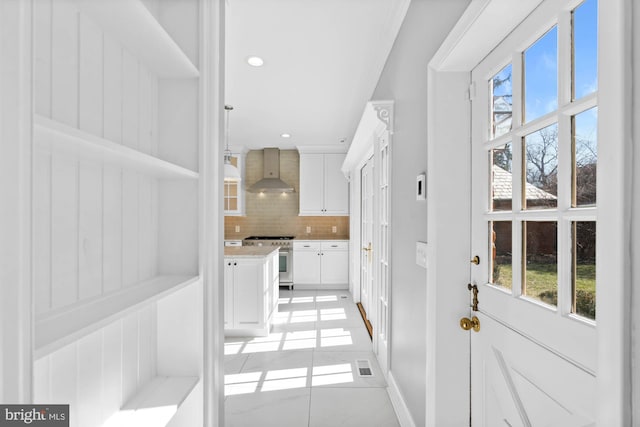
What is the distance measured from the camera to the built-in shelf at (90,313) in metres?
0.59

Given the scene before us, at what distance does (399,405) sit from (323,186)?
4.46 metres

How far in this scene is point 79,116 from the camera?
2.84 ft

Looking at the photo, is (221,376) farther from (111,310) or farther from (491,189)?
(491,189)

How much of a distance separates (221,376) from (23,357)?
3.81 ft

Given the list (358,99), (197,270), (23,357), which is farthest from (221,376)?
(358,99)

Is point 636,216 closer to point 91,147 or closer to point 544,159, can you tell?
point 544,159

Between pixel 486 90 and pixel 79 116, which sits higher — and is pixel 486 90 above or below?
above

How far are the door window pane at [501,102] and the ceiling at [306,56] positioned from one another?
964 millimetres

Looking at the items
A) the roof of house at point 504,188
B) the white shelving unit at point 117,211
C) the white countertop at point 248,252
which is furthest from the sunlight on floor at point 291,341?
the roof of house at point 504,188

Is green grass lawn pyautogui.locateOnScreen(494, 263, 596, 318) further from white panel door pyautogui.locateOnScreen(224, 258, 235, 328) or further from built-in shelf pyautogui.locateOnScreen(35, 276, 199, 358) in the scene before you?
white panel door pyautogui.locateOnScreen(224, 258, 235, 328)

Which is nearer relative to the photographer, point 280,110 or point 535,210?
point 535,210

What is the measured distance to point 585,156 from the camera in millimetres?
830

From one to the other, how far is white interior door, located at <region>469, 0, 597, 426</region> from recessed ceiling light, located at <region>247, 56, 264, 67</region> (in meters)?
1.95

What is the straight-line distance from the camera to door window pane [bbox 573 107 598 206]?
2.63 feet
